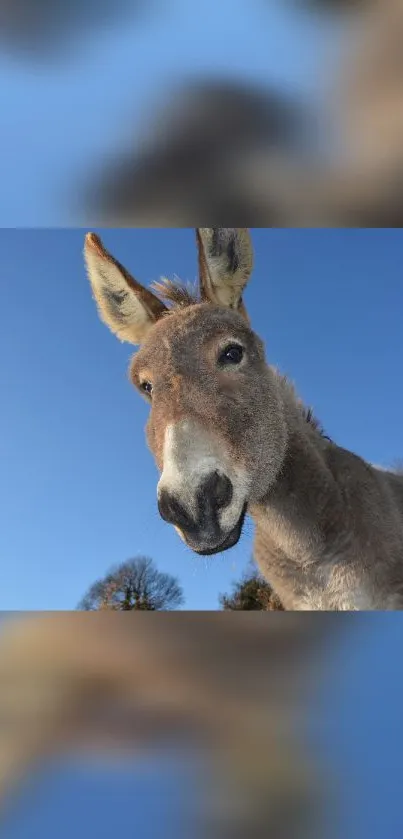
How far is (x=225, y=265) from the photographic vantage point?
1.39 meters

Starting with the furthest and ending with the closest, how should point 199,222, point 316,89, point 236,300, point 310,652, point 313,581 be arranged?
point 236,300
point 313,581
point 199,222
point 310,652
point 316,89

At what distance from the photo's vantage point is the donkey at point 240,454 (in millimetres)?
1095

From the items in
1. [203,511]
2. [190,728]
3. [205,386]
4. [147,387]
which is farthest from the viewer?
[147,387]

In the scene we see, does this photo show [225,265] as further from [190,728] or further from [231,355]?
[190,728]

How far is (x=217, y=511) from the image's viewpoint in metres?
1.08

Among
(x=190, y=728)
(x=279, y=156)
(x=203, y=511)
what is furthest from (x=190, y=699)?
(x=279, y=156)

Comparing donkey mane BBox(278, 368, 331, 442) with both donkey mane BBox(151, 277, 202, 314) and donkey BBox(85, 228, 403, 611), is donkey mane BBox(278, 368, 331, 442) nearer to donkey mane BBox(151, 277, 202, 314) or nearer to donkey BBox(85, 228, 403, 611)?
donkey BBox(85, 228, 403, 611)

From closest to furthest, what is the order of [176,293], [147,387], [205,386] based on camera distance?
[205,386]
[147,387]
[176,293]

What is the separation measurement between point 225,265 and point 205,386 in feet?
1.20

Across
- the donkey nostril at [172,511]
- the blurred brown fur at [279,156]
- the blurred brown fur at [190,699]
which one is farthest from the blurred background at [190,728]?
the blurred brown fur at [279,156]

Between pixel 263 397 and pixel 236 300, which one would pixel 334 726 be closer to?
pixel 263 397

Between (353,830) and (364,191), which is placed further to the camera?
(364,191)

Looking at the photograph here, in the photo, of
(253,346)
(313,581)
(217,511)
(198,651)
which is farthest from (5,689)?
(253,346)

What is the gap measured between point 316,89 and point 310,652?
0.81m
